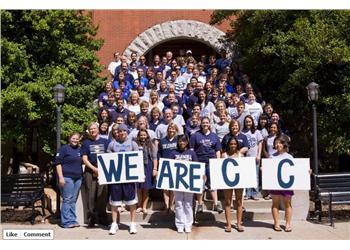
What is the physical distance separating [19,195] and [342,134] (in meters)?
6.74

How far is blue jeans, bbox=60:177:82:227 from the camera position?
8242 mm

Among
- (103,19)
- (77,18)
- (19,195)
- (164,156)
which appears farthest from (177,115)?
(103,19)

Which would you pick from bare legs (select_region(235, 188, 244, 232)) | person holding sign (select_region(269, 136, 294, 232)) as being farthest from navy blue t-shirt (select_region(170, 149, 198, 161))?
person holding sign (select_region(269, 136, 294, 232))

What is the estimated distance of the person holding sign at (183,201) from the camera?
7781 millimetres

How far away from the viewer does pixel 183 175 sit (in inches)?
304

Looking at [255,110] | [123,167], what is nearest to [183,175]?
[123,167]

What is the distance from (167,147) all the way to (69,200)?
1.88 m

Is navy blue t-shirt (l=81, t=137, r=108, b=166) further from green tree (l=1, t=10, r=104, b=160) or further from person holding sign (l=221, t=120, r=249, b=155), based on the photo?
green tree (l=1, t=10, r=104, b=160)

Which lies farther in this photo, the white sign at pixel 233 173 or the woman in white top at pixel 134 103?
the woman in white top at pixel 134 103

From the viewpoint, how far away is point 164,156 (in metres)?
8.20

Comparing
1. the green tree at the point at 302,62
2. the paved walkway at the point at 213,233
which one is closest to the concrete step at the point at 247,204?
the paved walkway at the point at 213,233

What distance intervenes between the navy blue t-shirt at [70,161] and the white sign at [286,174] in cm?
306

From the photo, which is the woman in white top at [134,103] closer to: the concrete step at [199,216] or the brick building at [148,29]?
the concrete step at [199,216]

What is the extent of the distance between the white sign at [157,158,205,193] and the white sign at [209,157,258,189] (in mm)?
199
